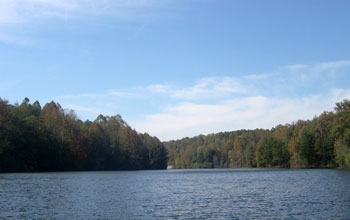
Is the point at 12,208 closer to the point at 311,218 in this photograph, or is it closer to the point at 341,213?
the point at 311,218

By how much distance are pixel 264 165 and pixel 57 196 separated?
154 m

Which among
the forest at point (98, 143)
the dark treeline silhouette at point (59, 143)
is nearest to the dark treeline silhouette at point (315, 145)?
the forest at point (98, 143)

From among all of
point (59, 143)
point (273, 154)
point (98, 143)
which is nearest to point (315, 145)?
point (273, 154)

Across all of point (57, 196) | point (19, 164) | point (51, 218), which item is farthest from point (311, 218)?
point (19, 164)

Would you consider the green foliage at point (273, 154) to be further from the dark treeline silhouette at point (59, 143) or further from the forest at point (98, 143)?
the dark treeline silhouette at point (59, 143)

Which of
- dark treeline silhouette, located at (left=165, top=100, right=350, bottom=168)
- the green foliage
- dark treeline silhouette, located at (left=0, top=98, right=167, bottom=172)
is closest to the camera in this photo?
dark treeline silhouette, located at (left=165, top=100, right=350, bottom=168)

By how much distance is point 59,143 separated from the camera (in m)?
134

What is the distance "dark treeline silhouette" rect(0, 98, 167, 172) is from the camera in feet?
361

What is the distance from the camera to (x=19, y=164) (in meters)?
115

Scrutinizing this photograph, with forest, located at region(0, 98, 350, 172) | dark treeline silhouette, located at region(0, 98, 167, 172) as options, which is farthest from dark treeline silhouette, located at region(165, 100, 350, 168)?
dark treeline silhouette, located at region(0, 98, 167, 172)

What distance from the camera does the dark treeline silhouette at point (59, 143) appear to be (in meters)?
110

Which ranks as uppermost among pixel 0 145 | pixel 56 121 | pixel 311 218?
pixel 56 121

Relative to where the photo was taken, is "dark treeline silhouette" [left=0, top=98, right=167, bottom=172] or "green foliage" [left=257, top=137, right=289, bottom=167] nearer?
"dark treeline silhouette" [left=0, top=98, right=167, bottom=172]

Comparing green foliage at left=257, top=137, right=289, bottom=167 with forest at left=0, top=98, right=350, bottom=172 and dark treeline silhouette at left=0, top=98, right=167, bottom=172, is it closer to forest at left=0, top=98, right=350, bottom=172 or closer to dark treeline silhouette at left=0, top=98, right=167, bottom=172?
forest at left=0, top=98, right=350, bottom=172
